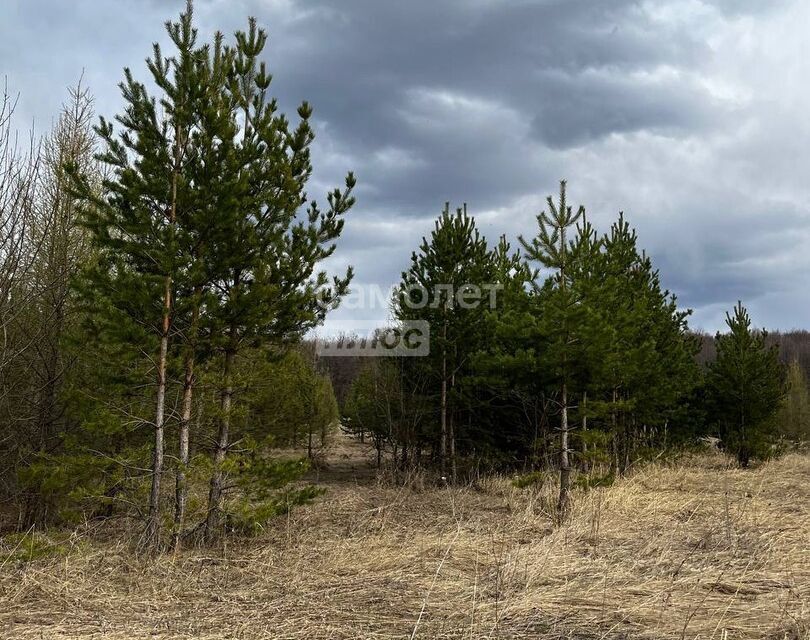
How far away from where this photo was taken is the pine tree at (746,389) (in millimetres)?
19000

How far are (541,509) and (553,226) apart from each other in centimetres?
491

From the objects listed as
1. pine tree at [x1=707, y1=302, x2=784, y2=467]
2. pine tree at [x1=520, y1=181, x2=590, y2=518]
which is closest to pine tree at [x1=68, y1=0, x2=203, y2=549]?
pine tree at [x1=520, y1=181, x2=590, y2=518]

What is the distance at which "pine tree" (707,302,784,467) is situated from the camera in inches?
748

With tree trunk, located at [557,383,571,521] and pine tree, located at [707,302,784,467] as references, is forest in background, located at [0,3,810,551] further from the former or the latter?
pine tree, located at [707,302,784,467]

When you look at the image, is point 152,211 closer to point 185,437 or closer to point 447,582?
point 185,437

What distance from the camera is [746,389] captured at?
62.5 feet

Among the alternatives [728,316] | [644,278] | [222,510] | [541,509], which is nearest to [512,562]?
[222,510]

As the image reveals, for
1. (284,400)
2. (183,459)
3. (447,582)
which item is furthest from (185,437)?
(284,400)

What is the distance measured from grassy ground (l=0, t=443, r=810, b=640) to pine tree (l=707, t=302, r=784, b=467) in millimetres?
10729

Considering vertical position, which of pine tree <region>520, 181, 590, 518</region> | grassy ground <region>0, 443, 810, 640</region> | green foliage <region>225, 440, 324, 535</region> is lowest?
grassy ground <region>0, 443, 810, 640</region>

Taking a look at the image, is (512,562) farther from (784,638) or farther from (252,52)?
(252,52)

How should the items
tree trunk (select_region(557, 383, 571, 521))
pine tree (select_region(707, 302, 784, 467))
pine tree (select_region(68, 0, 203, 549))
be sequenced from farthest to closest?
pine tree (select_region(707, 302, 784, 467)) → tree trunk (select_region(557, 383, 571, 521)) → pine tree (select_region(68, 0, 203, 549))

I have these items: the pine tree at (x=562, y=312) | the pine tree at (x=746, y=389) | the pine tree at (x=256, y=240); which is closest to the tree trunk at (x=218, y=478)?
the pine tree at (x=256, y=240)

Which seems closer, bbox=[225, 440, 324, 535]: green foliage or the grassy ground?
the grassy ground
